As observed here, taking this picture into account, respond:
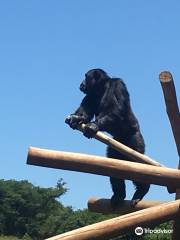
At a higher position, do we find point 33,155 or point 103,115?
point 103,115

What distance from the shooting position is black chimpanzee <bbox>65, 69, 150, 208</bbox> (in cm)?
619

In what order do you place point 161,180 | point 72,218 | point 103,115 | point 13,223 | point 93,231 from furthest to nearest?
point 13,223
point 72,218
point 103,115
point 161,180
point 93,231

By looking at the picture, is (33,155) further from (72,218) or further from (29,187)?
(29,187)

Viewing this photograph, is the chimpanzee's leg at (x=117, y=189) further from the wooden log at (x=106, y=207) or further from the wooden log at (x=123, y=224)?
the wooden log at (x=123, y=224)

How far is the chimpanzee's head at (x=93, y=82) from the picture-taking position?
22.7 feet

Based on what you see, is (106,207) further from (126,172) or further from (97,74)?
(97,74)

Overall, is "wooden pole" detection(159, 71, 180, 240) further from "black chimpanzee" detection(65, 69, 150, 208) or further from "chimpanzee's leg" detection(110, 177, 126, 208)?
"black chimpanzee" detection(65, 69, 150, 208)

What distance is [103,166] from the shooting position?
4.96 m

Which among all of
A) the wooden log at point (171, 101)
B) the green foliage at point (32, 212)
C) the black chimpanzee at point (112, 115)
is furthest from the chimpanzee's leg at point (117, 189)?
the green foliage at point (32, 212)

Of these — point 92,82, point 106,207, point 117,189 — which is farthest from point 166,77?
point 92,82

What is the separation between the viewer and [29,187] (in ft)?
172

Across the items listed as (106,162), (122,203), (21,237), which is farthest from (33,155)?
(21,237)

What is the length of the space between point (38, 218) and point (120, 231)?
43565 mm

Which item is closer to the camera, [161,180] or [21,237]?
[161,180]
